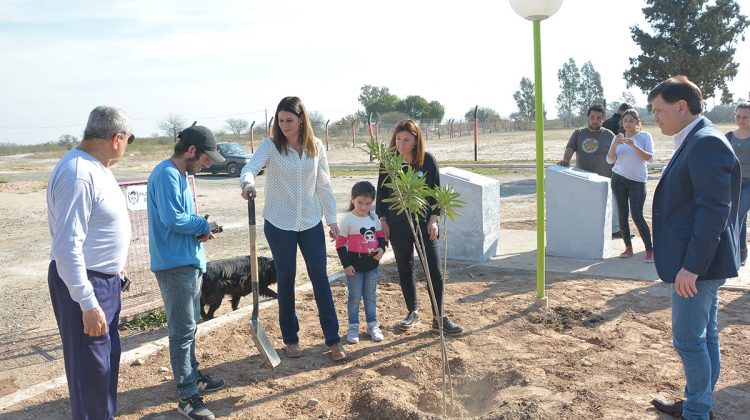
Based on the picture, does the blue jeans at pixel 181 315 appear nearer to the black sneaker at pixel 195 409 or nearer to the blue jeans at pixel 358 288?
the black sneaker at pixel 195 409

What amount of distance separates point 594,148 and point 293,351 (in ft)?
16.3

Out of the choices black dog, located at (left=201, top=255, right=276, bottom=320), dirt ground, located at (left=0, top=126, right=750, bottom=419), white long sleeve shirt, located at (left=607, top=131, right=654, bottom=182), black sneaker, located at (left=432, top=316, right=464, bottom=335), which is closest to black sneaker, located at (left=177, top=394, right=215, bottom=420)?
dirt ground, located at (left=0, top=126, right=750, bottom=419)

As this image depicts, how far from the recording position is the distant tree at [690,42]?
90.6 feet

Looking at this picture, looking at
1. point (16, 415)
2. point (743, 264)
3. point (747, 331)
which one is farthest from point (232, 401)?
point (743, 264)

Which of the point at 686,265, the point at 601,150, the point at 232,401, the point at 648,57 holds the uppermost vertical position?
the point at 648,57

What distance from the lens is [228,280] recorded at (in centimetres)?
586

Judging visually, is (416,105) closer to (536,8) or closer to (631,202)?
(631,202)

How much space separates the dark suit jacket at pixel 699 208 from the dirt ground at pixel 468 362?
0.97 meters

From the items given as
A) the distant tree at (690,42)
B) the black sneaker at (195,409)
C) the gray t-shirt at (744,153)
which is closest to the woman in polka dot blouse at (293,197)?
the black sneaker at (195,409)

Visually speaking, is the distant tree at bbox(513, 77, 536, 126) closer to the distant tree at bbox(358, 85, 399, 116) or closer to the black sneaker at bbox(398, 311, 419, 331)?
the distant tree at bbox(358, 85, 399, 116)

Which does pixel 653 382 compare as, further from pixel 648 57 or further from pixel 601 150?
pixel 648 57

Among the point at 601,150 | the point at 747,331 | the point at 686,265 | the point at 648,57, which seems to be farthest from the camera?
the point at 648,57

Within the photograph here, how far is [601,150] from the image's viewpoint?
7660 millimetres

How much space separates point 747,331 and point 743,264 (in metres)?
1.98
